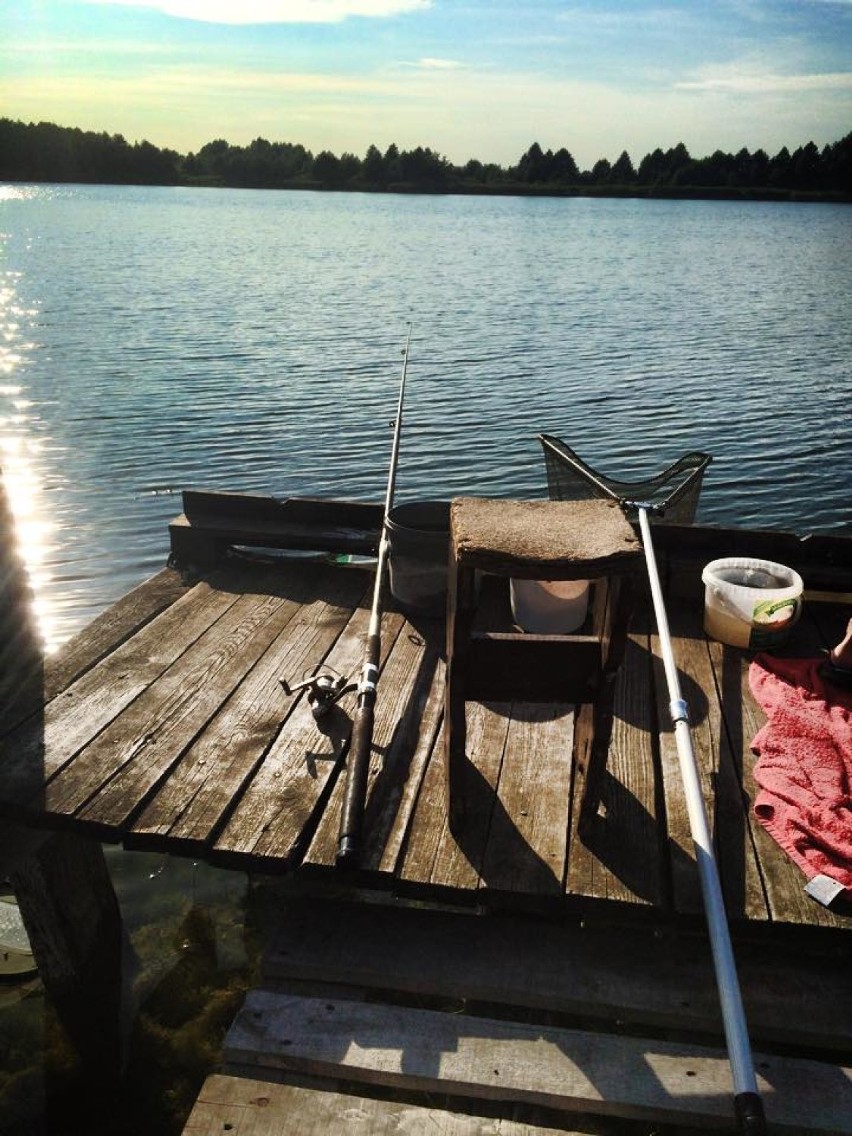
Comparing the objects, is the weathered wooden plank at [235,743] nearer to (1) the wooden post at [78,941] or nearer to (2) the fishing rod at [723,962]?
(1) the wooden post at [78,941]

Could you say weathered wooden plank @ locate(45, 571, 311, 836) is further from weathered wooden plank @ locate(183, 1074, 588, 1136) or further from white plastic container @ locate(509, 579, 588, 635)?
white plastic container @ locate(509, 579, 588, 635)

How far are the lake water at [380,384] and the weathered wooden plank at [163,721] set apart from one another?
4.62 m

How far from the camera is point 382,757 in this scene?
460 cm

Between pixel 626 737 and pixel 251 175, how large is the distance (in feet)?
499

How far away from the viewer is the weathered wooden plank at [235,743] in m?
4.09

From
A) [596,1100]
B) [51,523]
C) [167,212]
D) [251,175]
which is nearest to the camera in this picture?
[596,1100]

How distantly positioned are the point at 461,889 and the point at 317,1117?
0.96 m

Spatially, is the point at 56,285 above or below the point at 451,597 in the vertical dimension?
below

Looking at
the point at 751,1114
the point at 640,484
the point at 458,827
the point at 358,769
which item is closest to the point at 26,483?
the point at 640,484

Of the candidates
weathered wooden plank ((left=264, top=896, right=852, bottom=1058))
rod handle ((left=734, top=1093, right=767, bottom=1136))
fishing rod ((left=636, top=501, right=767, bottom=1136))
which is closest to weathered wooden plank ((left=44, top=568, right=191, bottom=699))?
weathered wooden plank ((left=264, top=896, right=852, bottom=1058))

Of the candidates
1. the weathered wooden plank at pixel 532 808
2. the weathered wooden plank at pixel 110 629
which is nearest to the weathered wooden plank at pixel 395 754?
the weathered wooden plank at pixel 532 808

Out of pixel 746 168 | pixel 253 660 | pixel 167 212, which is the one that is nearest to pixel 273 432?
pixel 253 660

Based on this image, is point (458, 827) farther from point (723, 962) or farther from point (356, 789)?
point (723, 962)

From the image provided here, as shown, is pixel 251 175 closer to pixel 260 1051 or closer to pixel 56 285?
pixel 56 285
